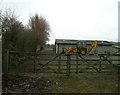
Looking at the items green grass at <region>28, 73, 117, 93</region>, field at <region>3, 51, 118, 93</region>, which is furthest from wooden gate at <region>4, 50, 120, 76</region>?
green grass at <region>28, 73, 117, 93</region>

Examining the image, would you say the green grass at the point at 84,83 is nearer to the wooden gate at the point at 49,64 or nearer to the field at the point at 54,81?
the field at the point at 54,81

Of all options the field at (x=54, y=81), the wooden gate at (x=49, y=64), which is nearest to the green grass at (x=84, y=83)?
the field at (x=54, y=81)

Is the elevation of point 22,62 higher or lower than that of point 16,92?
higher

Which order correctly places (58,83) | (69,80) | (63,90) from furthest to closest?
1. (69,80)
2. (58,83)
3. (63,90)

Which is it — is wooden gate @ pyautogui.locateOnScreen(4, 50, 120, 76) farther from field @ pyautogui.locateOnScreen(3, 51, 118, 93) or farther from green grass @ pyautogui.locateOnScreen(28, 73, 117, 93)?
green grass @ pyautogui.locateOnScreen(28, 73, 117, 93)

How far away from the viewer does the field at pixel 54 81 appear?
7.75 m

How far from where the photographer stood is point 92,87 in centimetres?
823

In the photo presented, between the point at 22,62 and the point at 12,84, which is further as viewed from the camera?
the point at 22,62

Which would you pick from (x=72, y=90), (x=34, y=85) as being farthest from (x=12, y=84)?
(x=72, y=90)

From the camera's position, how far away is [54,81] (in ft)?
30.0

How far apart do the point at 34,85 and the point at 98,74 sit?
3927 millimetres

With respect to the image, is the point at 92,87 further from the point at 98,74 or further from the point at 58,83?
the point at 98,74

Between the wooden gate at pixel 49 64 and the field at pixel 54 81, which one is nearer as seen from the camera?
the field at pixel 54 81

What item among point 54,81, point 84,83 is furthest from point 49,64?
point 84,83
